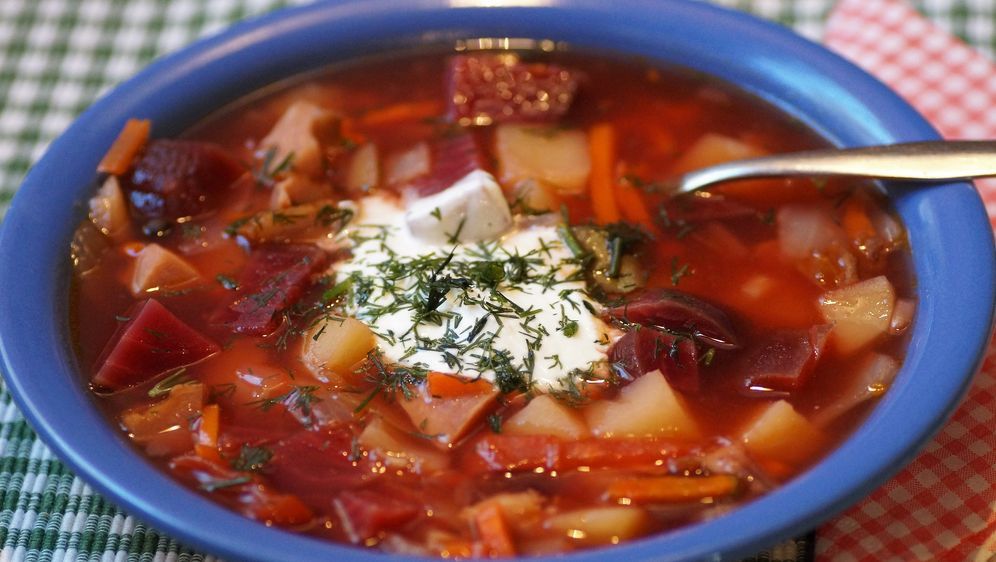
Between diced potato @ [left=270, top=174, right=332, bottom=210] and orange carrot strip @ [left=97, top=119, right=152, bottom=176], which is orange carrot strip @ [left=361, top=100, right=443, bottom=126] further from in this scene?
orange carrot strip @ [left=97, top=119, right=152, bottom=176]

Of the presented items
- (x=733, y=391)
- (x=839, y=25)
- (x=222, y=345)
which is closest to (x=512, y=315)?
(x=733, y=391)

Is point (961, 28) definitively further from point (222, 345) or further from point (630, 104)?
point (222, 345)

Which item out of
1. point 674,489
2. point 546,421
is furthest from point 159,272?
point 674,489

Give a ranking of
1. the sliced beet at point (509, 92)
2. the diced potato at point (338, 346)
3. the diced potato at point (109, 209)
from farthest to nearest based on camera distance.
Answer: the sliced beet at point (509, 92)
the diced potato at point (109, 209)
the diced potato at point (338, 346)

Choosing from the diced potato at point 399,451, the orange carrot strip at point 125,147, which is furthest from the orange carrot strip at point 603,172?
the orange carrot strip at point 125,147

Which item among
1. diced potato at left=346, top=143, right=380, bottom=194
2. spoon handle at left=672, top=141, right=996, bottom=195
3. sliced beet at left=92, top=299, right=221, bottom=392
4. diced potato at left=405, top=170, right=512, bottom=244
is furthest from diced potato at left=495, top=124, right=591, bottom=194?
sliced beet at left=92, top=299, right=221, bottom=392

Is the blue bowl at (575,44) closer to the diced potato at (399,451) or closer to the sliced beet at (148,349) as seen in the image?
the sliced beet at (148,349)

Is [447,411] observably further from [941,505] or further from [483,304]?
[941,505]
